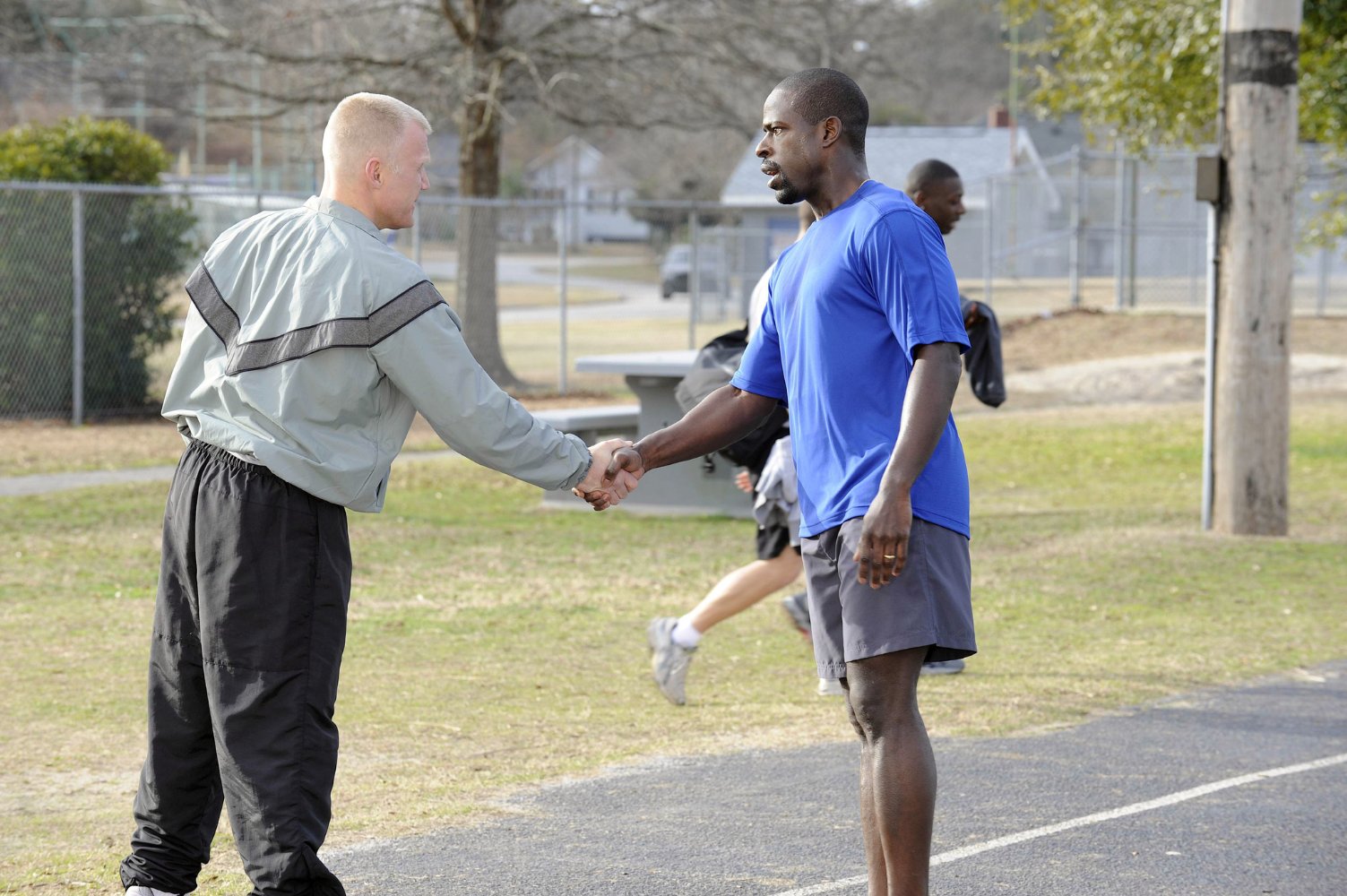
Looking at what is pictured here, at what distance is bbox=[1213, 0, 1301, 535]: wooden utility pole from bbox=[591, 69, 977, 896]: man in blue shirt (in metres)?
7.33

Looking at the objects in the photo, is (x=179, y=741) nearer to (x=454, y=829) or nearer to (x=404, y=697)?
(x=454, y=829)

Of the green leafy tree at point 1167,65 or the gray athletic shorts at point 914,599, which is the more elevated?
the green leafy tree at point 1167,65

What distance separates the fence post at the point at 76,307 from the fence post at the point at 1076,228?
1737 cm

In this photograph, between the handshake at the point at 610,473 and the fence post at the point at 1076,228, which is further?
the fence post at the point at 1076,228

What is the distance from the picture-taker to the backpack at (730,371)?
648cm

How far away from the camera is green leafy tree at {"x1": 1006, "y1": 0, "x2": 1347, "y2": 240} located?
14.1 metres

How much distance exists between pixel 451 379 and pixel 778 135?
3.20 ft

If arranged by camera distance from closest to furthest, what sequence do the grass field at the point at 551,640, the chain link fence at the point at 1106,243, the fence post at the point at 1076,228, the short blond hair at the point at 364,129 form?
1. the short blond hair at the point at 364,129
2. the grass field at the point at 551,640
3. the fence post at the point at 1076,228
4. the chain link fence at the point at 1106,243

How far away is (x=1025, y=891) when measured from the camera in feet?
14.7

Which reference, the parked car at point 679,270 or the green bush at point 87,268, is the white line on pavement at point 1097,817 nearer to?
the green bush at point 87,268

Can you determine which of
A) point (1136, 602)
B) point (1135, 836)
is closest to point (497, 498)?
point (1136, 602)

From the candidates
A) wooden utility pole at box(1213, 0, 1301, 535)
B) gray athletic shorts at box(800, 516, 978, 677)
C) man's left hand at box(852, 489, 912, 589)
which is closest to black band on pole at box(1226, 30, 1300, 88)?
wooden utility pole at box(1213, 0, 1301, 535)

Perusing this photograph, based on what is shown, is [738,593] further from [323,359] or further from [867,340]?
[323,359]

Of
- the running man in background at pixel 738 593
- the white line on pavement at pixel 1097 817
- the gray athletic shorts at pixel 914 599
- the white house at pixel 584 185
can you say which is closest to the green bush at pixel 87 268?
the running man in background at pixel 738 593
